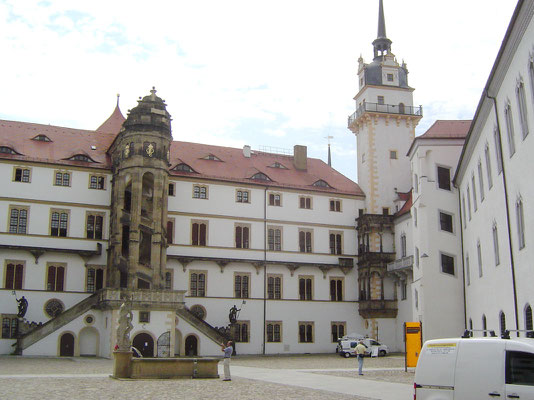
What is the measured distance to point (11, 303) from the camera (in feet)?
160

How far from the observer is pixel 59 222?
52.1m

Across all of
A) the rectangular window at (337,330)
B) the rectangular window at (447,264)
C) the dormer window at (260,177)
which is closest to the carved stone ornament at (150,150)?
the dormer window at (260,177)

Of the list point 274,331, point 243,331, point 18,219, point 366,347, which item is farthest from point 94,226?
point 366,347

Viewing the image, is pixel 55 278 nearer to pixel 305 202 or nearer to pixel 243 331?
pixel 243 331

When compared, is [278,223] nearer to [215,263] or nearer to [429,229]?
[215,263]

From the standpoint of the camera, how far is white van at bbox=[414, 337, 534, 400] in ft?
41.2

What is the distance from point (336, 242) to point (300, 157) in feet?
31.0

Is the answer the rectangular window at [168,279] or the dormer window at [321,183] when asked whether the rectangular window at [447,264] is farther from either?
the rectangular window at [168,279]

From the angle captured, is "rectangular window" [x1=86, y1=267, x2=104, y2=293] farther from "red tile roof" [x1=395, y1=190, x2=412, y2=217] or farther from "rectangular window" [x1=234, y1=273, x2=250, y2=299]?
"red tile roof" [x1=395, y1=190, x2=412, y2=217]

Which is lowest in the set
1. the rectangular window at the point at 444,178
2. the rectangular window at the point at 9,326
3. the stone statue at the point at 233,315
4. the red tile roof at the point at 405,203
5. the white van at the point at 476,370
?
the white van at the point at 476,370

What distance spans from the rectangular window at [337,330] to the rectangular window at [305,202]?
35.4 ft

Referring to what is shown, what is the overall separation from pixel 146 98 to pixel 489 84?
3177 cm

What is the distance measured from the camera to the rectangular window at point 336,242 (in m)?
61.0

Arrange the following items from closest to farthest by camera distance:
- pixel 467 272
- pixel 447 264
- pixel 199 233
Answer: pixel 467 272
pixel 447 264
pixel 199 233
